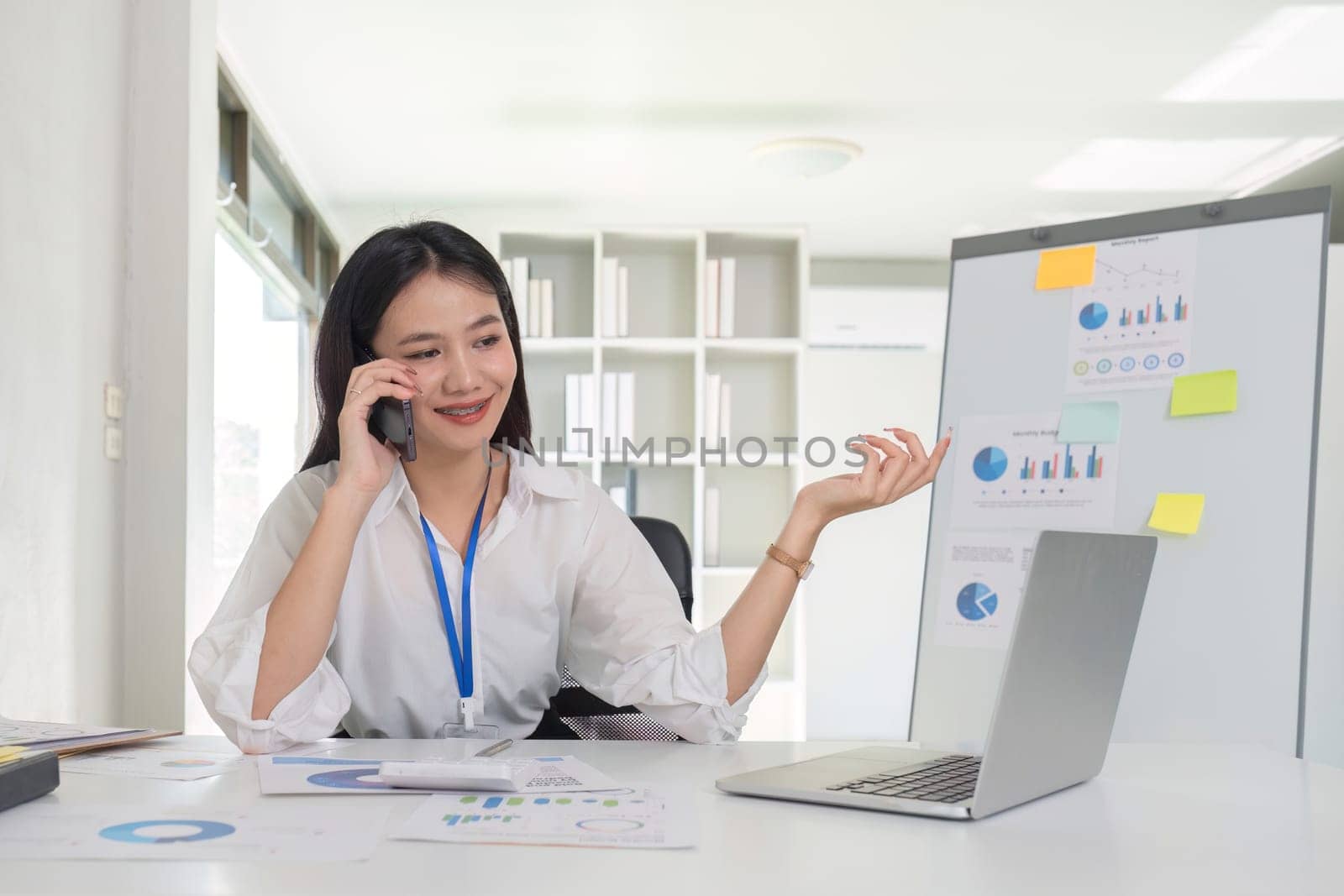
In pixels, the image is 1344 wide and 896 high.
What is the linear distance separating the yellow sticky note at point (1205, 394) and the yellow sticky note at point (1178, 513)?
0.14 m

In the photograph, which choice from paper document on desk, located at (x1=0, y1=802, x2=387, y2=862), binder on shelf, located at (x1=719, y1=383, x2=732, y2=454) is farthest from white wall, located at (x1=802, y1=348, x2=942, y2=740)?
paper document on desk, located at (x1=0, y1=802, x2=387, y2=862)

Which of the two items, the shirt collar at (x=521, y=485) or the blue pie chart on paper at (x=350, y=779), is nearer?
the blue pie chart on paper at (x=350, y=779)

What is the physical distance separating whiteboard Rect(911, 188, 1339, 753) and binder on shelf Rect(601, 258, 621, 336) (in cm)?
289

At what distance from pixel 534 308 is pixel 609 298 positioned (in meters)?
0.32

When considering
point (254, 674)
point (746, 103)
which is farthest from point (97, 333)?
point (746, 103)

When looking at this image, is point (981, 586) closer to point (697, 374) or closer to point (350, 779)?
point (350, 779)

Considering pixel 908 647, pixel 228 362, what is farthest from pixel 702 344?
pixel 908 647

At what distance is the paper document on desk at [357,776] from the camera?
1022 millimetres

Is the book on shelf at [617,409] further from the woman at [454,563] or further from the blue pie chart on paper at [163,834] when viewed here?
the blue pie chart on paper at [163,834]

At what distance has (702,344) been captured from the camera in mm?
4793

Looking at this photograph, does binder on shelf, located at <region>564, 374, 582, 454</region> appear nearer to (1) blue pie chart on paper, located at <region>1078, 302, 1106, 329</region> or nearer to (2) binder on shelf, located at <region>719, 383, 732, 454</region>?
(2) binder on shelf, located at <region>719, 383, 732, 454</region>

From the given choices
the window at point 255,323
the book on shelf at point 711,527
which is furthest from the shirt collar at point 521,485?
the book on shelf at point 711,527

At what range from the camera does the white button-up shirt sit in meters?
1.54

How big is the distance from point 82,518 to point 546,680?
3.52 ft
